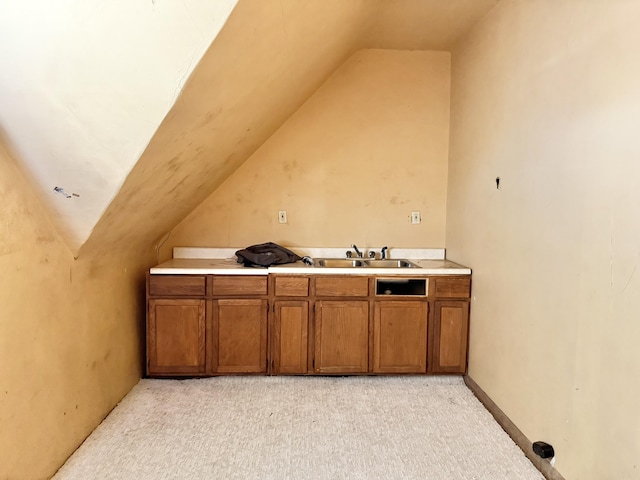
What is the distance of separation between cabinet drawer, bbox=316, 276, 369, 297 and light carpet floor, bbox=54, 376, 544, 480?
59 centimetres

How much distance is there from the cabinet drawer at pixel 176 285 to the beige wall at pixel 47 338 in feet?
0.96

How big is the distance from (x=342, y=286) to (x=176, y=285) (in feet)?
3.57

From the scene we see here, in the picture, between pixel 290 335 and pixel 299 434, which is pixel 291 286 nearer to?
pixel 290 335

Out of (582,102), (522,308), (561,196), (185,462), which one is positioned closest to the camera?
(582,102)

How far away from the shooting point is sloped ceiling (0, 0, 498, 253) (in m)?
1.31

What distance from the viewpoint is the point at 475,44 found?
9.39 ft

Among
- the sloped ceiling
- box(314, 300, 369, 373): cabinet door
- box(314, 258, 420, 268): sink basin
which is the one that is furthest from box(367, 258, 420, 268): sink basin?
the sloped ceiling

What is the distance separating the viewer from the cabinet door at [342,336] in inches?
114

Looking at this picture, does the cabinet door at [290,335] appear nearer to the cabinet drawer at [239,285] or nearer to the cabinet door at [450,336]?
the cabinet drawer at [239,285]

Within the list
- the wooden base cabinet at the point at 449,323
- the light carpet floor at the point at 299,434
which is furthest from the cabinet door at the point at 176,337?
the wooden base cabinet at the point at 449,323

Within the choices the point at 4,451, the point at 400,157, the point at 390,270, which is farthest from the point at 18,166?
the point at 400,157

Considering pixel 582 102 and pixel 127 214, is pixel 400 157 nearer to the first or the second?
pixel 582 102

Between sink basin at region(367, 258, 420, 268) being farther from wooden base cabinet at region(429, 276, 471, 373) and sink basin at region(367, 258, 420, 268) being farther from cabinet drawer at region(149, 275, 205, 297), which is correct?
cabinet drawer at region(149, 275, 205, 297)

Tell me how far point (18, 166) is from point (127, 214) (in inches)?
22.0
